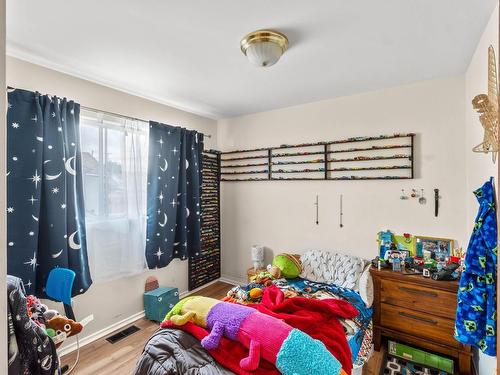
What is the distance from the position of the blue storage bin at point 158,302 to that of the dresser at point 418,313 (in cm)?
210

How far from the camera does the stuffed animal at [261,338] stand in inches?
55.4

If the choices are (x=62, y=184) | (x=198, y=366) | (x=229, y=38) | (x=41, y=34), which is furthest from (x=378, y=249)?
(x=41, y=34)

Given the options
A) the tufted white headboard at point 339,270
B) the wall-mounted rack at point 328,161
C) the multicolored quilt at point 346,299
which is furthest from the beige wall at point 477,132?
the tufted white headboard at point 339,270

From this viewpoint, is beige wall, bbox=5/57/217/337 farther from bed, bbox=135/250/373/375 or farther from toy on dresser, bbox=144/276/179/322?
bed, bbox=135/250/373/375

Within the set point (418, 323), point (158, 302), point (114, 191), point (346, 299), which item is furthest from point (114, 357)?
point (418, 323)

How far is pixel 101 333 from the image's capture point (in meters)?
2.63

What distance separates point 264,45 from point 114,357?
2754 millimetres

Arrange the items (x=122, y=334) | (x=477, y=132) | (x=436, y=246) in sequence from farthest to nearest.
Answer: (x=122, y=334) < (x=436, y=246) < (x=477, y=132)

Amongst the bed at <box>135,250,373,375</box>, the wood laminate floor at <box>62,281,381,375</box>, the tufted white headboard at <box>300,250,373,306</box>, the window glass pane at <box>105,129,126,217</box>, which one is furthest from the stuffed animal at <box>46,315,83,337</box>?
the tufted white headboard at <box>300,250,373,306</box>

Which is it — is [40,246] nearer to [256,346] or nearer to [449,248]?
[256,346]

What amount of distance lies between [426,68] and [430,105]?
40cm

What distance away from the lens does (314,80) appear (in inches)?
102

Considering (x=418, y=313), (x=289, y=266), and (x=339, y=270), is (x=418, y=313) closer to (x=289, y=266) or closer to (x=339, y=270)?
(x=339, y=270)

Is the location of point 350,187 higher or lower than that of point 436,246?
higher
